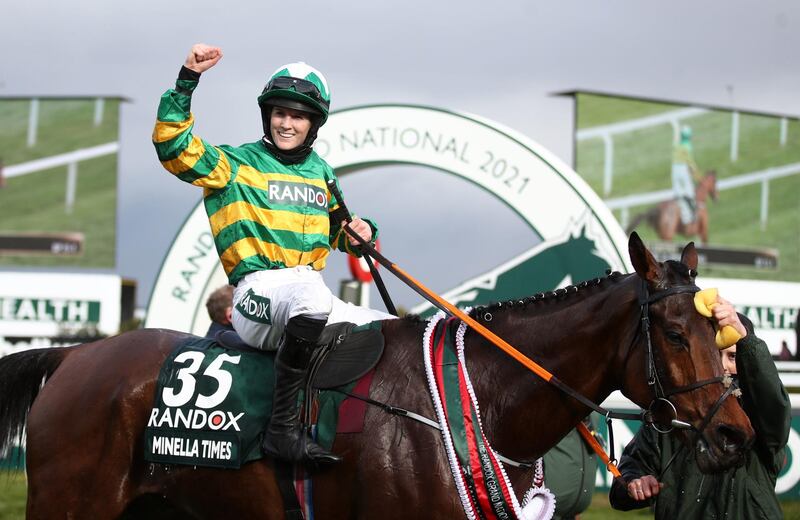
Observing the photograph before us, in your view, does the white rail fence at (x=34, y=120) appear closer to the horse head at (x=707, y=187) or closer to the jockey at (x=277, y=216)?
the horse head at (x=707, y=187)

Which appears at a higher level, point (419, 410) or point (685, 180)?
point (685, 180)

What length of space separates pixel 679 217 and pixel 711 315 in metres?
26.8

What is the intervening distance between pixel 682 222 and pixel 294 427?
88.1 feet

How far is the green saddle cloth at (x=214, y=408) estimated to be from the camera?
13.5 ft

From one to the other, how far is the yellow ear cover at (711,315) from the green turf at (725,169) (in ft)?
73.6

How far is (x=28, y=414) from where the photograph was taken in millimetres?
4676

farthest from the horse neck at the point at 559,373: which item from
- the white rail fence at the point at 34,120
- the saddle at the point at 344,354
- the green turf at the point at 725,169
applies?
the white rail fence at the point at 34,120

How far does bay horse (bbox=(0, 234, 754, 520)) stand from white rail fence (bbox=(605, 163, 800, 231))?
24888 mm

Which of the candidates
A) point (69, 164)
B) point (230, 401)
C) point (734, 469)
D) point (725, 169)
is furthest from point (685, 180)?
point (230, 401)

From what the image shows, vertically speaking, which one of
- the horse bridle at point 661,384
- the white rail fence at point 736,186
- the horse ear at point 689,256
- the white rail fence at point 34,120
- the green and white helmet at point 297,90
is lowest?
the horse bridle at point 661,384

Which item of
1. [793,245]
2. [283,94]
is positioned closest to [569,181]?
[283,94]

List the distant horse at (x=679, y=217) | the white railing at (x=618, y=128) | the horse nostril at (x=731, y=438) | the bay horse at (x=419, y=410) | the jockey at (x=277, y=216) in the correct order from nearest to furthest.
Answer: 1. the horse nostril at (x=731, y=438)
2. the bay horse at (x=419, y=410)
3. the jockey at (x=277, y=216)
4. the white railing at (x=618, y=128)
5. the distant horse at (x=679, y=217)

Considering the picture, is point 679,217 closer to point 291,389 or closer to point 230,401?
point 230,401

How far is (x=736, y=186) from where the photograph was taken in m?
30.4
